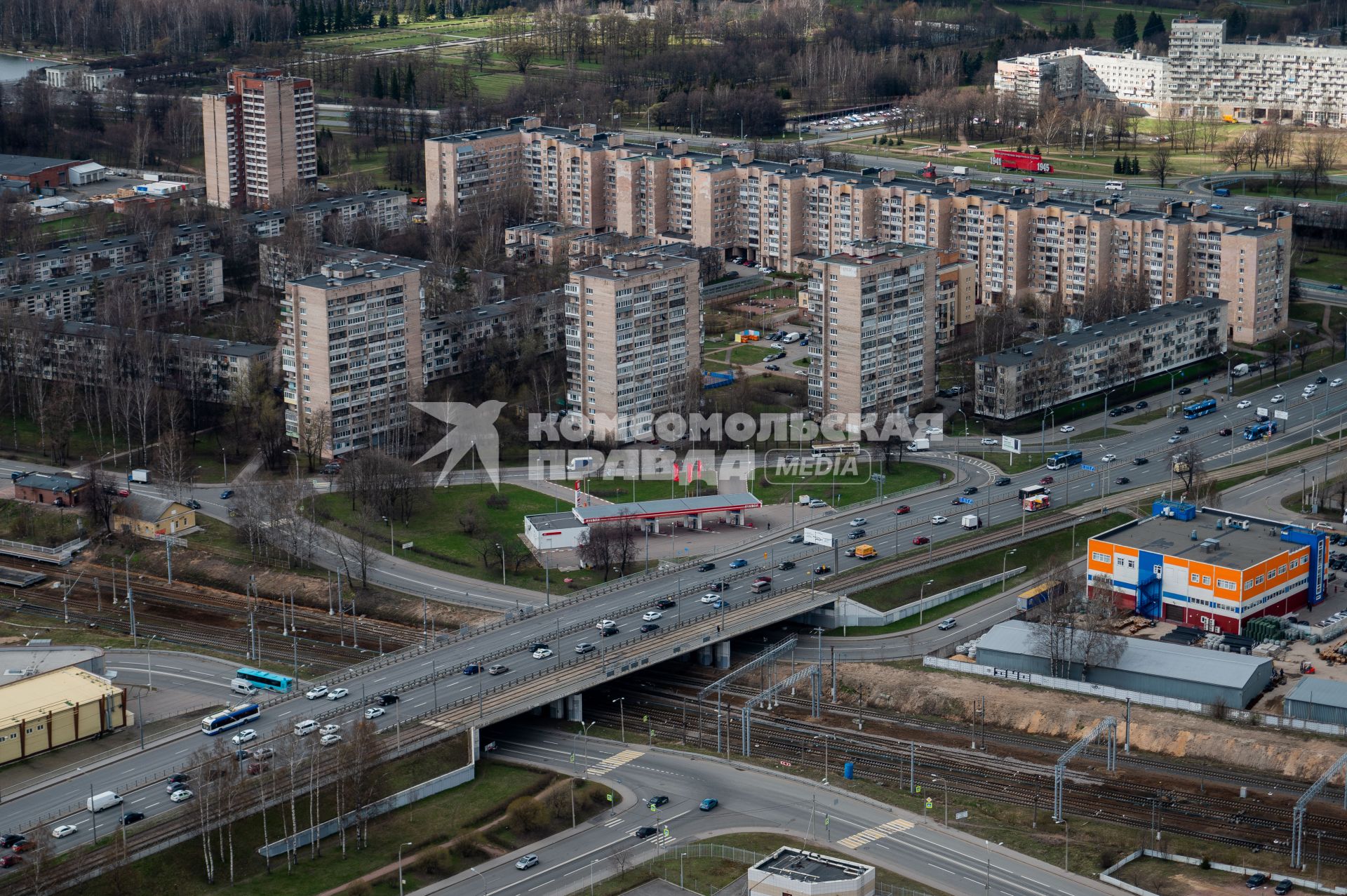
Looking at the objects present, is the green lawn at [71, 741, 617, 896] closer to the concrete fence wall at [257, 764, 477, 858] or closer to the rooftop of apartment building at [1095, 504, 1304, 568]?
the concrete fence wall at [257, 764, 477, 858]

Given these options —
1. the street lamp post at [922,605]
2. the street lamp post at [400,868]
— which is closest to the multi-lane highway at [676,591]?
the street lamp post at [922,605]

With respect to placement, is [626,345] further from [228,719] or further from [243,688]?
[228,719]

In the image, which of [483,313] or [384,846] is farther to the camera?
[483,313]

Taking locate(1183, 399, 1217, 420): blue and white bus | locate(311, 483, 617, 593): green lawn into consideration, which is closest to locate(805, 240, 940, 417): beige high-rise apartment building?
locate(1183, 399, 1217, 420): blue and white bus

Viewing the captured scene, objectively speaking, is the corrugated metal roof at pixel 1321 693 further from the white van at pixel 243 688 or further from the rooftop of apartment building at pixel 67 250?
the rooftop of apartment building at pixel 67 250

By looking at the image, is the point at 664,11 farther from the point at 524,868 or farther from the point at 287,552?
the point at 524,868

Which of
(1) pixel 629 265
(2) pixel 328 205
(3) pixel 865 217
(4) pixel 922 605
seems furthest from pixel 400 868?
(2) pixel 328 205
